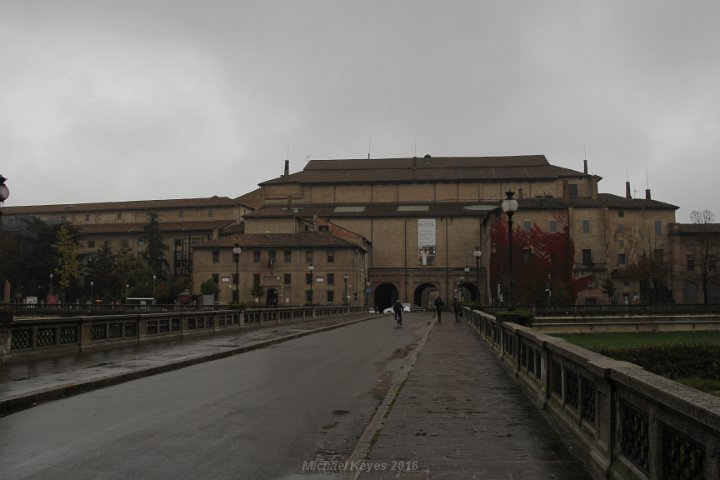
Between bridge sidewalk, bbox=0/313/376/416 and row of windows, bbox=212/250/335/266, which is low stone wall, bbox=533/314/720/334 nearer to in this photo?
bridge sidewalk, bbox=0/313/376/416

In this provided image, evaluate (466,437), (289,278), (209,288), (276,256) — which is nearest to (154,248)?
(209,288)

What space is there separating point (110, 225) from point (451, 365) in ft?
365

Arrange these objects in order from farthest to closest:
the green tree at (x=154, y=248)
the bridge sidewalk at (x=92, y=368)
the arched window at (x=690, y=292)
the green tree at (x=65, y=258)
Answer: the green tree at (x=154, y=248) → the green tree at (x=65, y=258) → the arched window at (x=690, y=292) → the bridge sidewalk at (x=92, y=368)

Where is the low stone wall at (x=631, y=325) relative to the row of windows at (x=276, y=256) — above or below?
below

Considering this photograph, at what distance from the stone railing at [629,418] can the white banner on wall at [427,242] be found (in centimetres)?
8818

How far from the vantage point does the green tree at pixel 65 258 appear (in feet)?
306

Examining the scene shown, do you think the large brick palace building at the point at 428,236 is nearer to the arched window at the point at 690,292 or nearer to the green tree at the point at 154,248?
the arched window at the point at 690,292

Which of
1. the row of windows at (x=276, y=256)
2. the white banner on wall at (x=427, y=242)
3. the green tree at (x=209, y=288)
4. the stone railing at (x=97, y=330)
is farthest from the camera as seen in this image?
the white banner on wall at (x=427, y=242)

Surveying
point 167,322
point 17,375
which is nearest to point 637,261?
point 167,322

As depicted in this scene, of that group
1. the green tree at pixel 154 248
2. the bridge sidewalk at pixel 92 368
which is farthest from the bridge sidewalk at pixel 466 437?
the green tree at pixel 154 248

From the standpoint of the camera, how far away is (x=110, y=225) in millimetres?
116438

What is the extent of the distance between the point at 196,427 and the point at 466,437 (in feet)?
11.2

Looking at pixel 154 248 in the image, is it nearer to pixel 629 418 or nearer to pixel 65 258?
pixel 65 258

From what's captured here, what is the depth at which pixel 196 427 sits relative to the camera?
817cm
